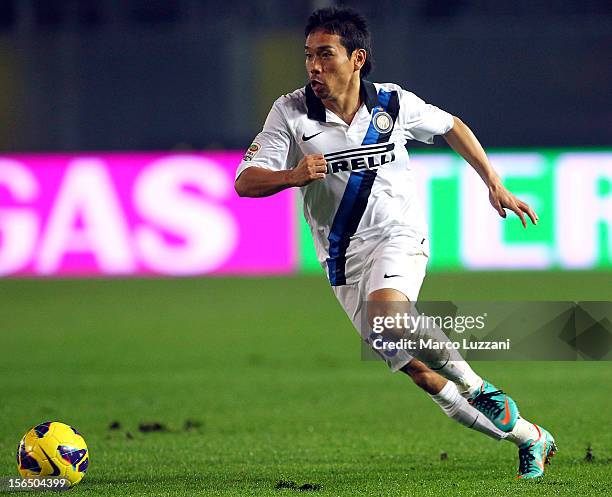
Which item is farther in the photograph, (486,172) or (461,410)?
(486,172)

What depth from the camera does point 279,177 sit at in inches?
Result: 212

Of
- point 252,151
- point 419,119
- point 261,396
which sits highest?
point 419,119

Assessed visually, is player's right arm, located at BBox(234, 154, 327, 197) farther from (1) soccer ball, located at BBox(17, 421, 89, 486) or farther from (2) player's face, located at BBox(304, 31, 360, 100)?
(1) soccer ball, located at BBox(17, 421, 89, 486)

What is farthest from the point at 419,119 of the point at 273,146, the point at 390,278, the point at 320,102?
the point at 390,278

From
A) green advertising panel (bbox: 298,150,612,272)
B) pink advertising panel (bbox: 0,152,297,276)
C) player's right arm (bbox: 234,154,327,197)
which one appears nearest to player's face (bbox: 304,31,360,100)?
player's right arm (bbox: 234,154,327,197)

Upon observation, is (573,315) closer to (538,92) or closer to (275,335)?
(275,335)

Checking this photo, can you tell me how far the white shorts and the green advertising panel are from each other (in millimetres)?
9501

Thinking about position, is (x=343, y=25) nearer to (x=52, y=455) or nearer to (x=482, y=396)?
(x=482, y=396)

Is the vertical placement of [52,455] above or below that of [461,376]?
Answer: below

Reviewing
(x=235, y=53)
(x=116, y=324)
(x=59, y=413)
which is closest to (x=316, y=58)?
(x=59, y=413)

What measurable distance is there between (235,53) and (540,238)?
4.98 meters

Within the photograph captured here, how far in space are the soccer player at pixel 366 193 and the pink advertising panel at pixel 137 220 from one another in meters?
9.89

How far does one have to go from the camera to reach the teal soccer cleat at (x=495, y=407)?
5.65m

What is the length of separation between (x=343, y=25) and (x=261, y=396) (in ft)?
12.1
